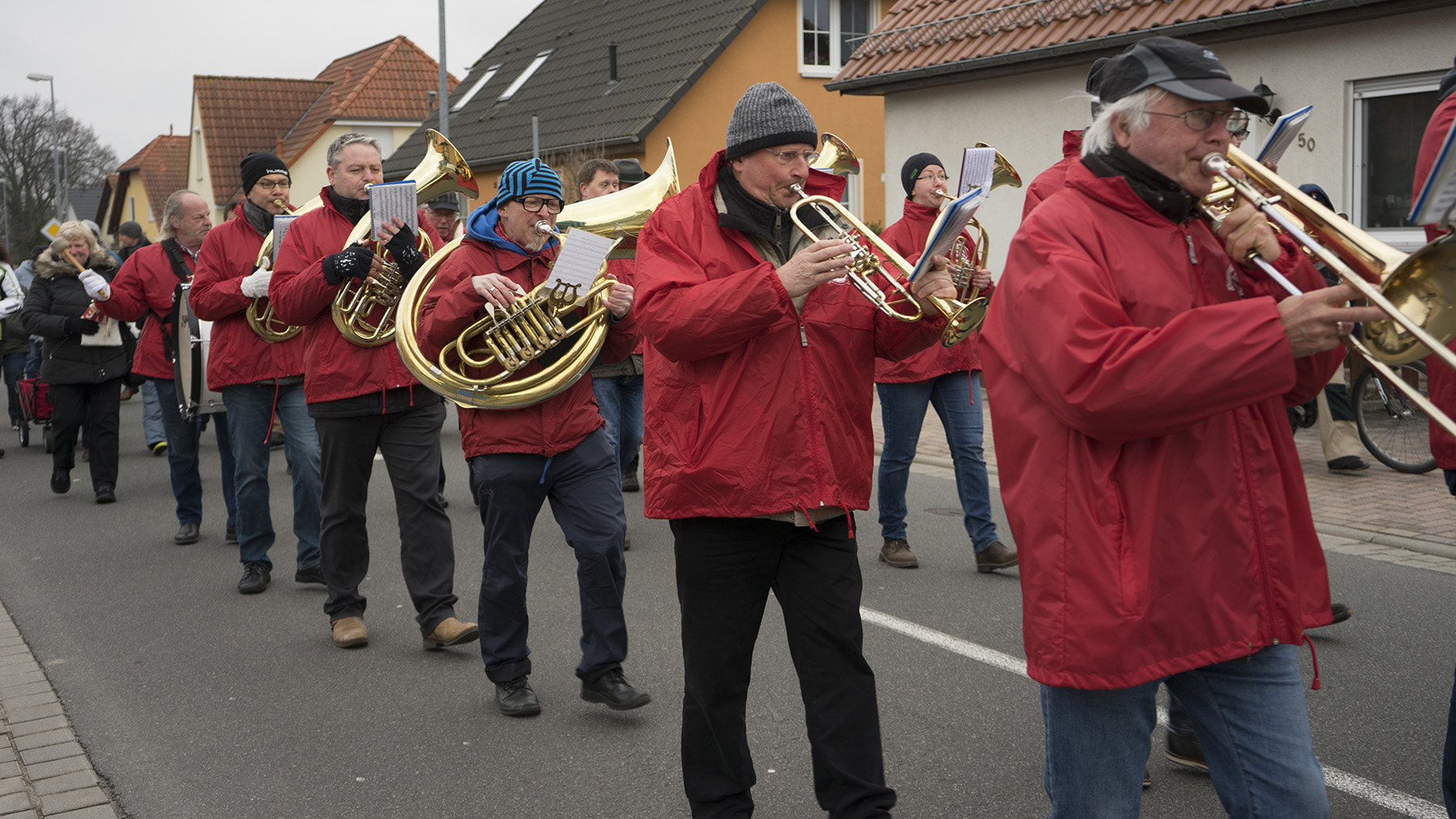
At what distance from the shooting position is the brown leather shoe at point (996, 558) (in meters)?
6.45

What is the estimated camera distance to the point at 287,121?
43.5 metres

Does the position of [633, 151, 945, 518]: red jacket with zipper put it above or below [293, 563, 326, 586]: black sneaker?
above

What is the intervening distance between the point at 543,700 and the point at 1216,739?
2958mm

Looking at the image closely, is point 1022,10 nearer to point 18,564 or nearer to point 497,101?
point 18,564

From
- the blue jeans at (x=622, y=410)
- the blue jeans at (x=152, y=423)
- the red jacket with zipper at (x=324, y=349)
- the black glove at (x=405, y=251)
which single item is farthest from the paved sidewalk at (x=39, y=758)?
the blue jeans at (x=152, y=423)

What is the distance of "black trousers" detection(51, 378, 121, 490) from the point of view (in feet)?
31.3

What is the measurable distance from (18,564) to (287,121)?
128 feet

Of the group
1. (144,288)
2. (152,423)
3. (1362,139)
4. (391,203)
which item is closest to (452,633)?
(391,203)

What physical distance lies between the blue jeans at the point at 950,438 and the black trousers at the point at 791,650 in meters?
3.16

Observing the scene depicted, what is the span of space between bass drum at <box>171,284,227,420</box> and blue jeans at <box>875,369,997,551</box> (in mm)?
3718

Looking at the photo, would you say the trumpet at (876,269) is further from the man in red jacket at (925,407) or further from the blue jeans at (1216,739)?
the man in red jacket at (925,407)

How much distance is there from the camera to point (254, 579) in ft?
21.7

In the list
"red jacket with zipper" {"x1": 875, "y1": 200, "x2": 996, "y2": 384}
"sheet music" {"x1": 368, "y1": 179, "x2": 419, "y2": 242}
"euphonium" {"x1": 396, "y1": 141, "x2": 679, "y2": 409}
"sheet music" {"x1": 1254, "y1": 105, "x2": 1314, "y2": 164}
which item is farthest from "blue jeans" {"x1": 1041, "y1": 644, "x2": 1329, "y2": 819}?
"red jacket with zipper" {"x1": 875, "y1": 200, "x2": 996, "y2": 384}

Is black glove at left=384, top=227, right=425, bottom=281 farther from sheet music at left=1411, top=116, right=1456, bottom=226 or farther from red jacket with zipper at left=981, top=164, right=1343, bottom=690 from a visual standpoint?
sheet music at left=1411, top=116, right=1456, bottom=226
